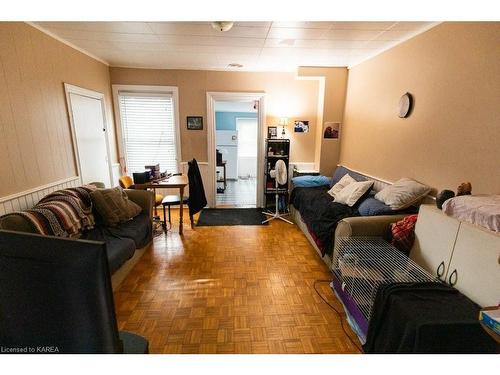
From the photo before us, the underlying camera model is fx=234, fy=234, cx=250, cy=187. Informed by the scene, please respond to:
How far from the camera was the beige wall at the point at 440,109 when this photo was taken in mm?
1777

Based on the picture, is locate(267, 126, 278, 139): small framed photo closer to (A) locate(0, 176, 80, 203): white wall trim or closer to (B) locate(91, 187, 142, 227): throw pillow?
(B) locate(91, 187, 142, 227): throw pillow

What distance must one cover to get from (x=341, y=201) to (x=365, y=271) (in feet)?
4.42

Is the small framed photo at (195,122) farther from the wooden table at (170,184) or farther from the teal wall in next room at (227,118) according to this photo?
the teal wall in next room at (227,118)

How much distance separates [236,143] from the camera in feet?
24.6

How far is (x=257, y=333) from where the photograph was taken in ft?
5.74

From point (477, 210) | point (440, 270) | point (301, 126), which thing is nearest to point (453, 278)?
point (440, 270)

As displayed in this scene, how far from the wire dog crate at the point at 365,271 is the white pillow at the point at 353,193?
85cm

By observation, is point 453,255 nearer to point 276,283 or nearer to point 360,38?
point 276,283

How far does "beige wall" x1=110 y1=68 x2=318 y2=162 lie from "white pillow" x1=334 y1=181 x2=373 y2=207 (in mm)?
1679

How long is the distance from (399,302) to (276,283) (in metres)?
1.23

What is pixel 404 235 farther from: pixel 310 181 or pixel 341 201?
pixel 310 181

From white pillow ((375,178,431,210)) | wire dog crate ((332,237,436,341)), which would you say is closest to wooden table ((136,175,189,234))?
wire dog crate ((332,237,436,341))

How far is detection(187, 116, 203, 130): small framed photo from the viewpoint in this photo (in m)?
4.34

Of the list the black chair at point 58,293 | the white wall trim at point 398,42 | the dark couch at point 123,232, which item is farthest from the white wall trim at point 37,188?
the white wall trim at point 398,42
